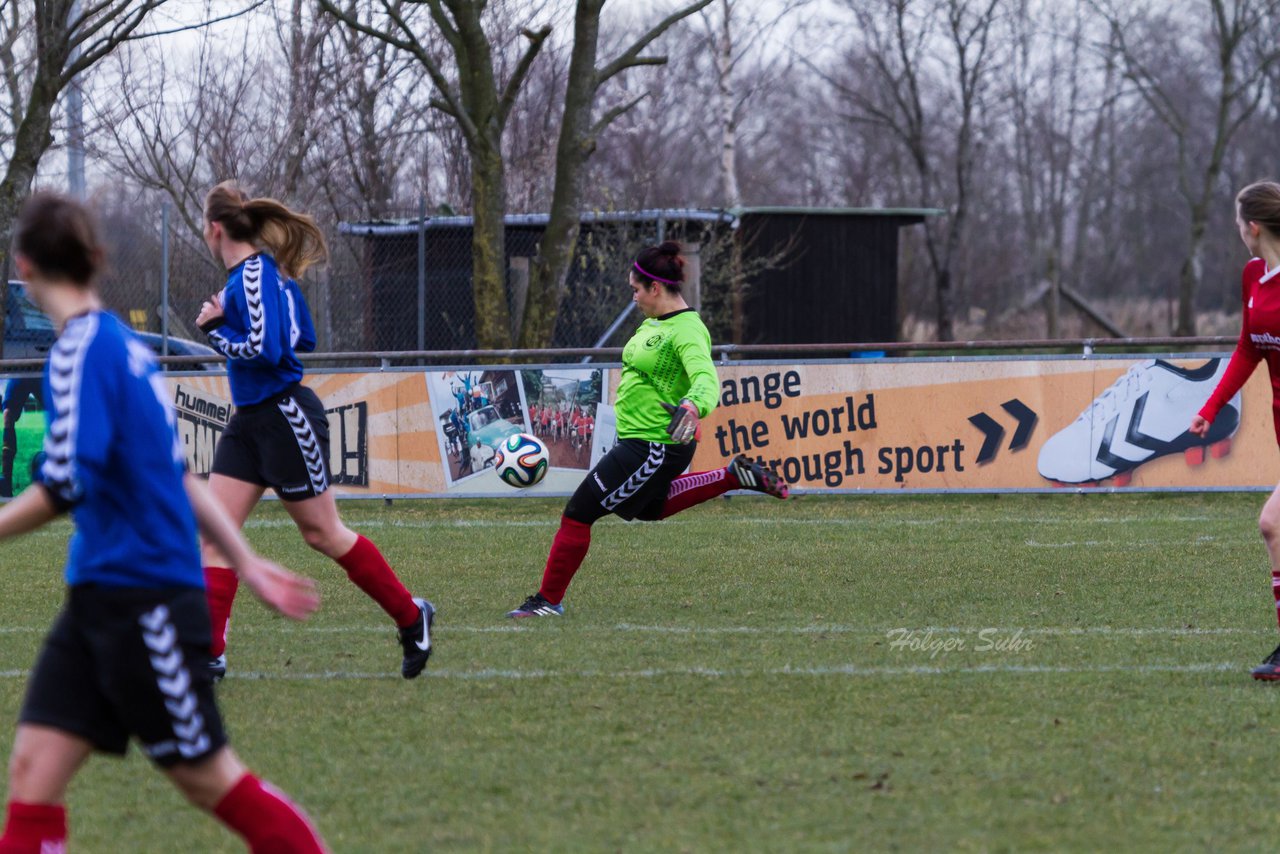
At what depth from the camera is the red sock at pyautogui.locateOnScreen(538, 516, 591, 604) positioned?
299 inches

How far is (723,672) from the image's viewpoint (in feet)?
20.6

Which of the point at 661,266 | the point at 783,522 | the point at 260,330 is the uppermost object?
the point at 661,266

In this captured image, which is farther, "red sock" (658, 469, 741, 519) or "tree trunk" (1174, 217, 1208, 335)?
"tree trunk" (1174, 217, 1208, 335)

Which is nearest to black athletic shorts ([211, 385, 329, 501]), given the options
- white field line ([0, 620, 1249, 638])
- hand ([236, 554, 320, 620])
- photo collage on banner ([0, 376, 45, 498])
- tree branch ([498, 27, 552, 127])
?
white field line ([0, 620, 1249, 638])

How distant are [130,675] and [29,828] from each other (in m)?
0.43

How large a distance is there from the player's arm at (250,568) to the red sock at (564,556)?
4196 millimetres

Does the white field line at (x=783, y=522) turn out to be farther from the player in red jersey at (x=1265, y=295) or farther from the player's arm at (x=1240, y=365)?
the player in red jersey at (x=1265, y=295)

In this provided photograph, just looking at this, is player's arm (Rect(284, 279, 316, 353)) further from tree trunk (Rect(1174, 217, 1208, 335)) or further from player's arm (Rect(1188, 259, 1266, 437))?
tree trunk (Rect(1174, 217, 1208, 335))

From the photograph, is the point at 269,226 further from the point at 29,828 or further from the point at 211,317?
the point at 29,828

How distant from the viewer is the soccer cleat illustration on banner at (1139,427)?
12.4m

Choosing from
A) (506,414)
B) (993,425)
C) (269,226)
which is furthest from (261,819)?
(993,425)

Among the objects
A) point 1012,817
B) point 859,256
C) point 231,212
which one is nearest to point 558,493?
point 231,212

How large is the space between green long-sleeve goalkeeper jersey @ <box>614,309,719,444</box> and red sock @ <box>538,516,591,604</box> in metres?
0.51

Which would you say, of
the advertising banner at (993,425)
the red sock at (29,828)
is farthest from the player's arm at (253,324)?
the advertising banner at (993,425)
